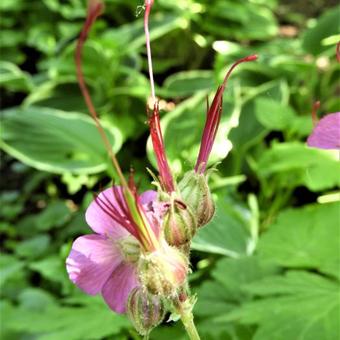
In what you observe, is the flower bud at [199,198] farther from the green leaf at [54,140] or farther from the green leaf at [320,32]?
the green leaf at [320,32]

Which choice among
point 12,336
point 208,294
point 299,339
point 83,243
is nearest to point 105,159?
point 12,336

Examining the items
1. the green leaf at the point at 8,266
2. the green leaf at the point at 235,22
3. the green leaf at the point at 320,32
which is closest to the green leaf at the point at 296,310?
the green leaf at the point at 8,266

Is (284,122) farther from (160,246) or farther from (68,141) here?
(160,246)

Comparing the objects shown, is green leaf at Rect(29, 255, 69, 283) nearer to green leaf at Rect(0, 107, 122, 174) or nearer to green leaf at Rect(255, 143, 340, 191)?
green leaf at Rect(0, 107, 122, 174)

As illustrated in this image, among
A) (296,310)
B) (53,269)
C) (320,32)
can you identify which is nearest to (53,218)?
(53,269)

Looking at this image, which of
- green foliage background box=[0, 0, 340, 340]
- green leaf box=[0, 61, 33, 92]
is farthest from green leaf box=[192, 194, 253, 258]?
green leaf box=[0, 61, 33, 92]

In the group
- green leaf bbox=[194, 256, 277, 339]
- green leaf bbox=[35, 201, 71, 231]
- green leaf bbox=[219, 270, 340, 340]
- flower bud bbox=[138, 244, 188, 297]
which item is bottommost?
green leaf bbox=[35, 201, 71, 231]

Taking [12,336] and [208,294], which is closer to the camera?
[208,294]
